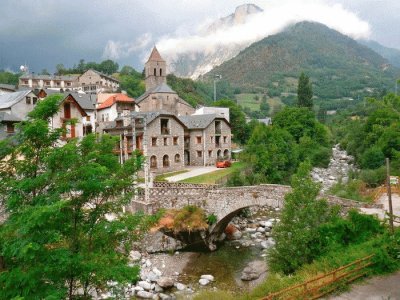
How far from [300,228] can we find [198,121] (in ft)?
109

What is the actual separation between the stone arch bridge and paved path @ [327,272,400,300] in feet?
43.9

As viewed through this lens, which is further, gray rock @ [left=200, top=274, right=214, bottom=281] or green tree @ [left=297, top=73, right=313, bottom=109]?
green tree @ [left=297, top=73, right=313, bottom=109]

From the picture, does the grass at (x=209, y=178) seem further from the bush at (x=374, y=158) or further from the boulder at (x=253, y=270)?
the bush at (x=374, y=158)

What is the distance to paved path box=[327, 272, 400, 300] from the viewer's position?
1168cm

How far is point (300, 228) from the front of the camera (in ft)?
58.2

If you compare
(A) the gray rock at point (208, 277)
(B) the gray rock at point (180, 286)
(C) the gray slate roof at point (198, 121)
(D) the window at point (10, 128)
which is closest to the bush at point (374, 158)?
(C) the gray slate roof at point (198, 121)

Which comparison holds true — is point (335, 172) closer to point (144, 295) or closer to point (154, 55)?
point (144, 295)

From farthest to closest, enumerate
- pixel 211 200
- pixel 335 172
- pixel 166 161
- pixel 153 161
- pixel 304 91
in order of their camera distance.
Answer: pixel 304 91
pixel 335 172
pixel 166 161
pixel 153 161
pixel 211 200

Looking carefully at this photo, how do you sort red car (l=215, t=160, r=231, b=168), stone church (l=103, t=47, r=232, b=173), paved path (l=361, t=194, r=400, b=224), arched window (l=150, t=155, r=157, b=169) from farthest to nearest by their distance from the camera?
1. red car (l=215, t=160, r=231, b=168)
2. arched window (l=150, t=155, r=157, b=169)
3. stone church (l=103, t=47, r=232, b=173)
4. paved path (l=361, t=194, r=400, b=224)

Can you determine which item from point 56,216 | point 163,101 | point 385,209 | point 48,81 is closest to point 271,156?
point 385,209

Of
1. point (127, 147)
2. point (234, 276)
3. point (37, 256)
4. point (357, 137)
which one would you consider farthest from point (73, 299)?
point (357, 137)

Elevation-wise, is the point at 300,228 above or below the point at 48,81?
below

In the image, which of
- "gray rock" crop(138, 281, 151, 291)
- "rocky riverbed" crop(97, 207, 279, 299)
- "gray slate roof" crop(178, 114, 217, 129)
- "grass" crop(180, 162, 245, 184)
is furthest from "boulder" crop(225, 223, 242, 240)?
"gray slate roof" crop(178, 114, 217, 129)

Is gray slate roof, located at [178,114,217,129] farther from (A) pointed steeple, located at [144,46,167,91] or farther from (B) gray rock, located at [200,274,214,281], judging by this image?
(A) pointed steeple, located at [144,46,167,91]
